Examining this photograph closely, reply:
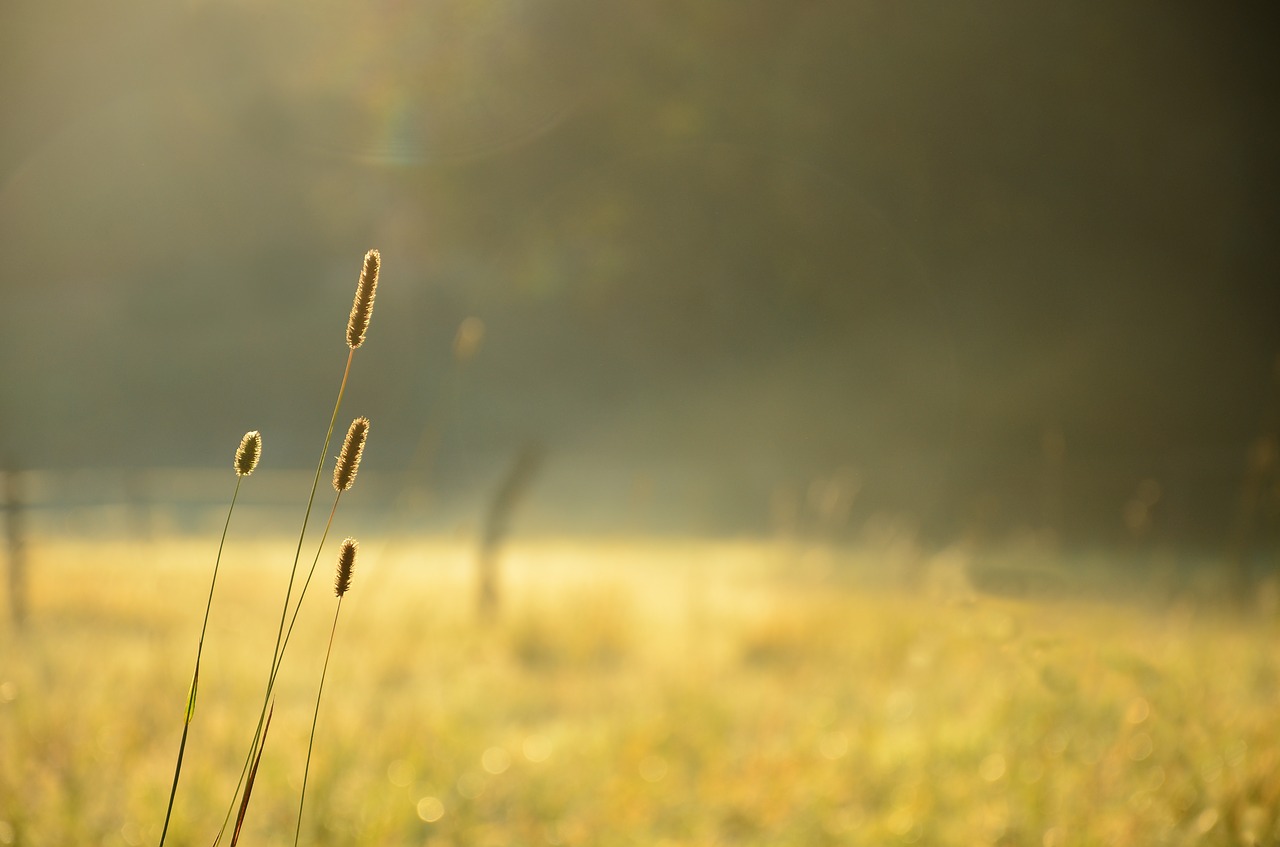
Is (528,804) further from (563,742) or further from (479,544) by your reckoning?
(479,544)

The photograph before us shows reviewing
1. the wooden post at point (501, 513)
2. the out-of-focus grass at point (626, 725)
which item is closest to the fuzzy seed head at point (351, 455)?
the out-of-focus grass at point (626, 725)

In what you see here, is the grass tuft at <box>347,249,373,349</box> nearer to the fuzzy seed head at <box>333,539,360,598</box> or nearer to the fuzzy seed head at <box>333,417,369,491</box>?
the fuzzy seed head at <box>333,417,369,491</box>

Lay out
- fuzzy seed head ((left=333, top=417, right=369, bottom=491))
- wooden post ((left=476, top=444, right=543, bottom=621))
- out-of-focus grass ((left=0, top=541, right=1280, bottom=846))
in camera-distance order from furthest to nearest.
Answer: wooden post ((left=476, top=444, right=543, bottom=621)) → out-of-focus grass ((left=0, top=541, right=1280, bottom=846)) → fuzzy seed head ((left=333, top=417, right=369, bottom=491))

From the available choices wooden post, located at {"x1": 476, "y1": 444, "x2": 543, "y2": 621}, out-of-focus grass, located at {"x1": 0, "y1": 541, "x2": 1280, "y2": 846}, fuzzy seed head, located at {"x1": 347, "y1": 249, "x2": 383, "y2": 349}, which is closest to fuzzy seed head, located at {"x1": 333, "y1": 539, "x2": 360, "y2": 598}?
fuzzy seed head, located at {"x1": 347, "y1": 249, "x2": 383, "y2": 349}

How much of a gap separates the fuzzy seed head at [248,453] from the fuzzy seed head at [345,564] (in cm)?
12

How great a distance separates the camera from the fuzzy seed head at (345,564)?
0.91 m

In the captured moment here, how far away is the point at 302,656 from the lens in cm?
349

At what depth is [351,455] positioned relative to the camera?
Answer: 911 mm

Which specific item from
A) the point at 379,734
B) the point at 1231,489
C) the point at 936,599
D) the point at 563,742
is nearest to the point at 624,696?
the point at 563,742

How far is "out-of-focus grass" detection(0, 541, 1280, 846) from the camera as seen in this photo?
212 centimetres

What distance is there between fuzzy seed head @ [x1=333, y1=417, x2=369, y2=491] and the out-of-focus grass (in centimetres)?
77

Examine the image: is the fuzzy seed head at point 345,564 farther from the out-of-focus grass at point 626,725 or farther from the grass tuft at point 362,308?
the out-of-focus grass at point 626,725

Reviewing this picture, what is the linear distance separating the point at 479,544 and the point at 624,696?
6.62ft

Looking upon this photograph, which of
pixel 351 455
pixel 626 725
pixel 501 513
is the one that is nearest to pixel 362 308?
pixel 351 455
